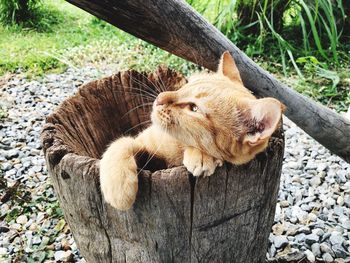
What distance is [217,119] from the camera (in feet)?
4.58

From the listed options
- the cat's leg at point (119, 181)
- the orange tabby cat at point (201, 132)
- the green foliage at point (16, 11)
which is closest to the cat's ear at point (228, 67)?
the orange tabby cat at point (201, 132)

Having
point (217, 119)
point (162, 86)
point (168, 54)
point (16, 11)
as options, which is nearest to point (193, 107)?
point (217, 119)

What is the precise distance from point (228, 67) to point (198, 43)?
6.4 inches

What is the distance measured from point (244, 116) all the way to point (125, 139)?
49cm

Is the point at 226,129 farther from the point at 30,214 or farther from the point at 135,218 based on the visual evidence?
the point at 30,214

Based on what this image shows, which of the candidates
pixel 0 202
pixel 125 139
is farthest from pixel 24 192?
pixel 125 139

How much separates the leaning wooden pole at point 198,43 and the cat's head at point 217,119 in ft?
0.72

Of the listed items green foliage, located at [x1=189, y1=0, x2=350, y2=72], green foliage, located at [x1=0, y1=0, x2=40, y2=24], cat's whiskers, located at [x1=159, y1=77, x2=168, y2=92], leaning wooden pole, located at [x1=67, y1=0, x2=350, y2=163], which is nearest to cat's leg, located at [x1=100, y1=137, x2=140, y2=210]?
leaning wooden pole, located at [x1=67, y1=0, x2=350, y2=163]

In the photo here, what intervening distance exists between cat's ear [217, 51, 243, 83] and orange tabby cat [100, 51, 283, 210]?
0.06ft

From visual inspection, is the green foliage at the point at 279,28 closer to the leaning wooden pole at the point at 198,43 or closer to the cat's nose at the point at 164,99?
the leaning wooden pole at the point at 198,43

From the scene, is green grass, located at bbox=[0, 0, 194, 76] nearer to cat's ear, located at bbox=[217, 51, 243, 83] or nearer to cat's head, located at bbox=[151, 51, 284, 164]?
cat's ear, located at bbox=[217, 51, 243, 83]

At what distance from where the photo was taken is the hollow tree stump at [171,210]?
50.3 inches

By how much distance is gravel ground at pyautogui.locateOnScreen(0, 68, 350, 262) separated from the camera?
85.3 inches

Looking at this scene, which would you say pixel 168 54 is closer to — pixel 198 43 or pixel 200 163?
pixel 198 43
